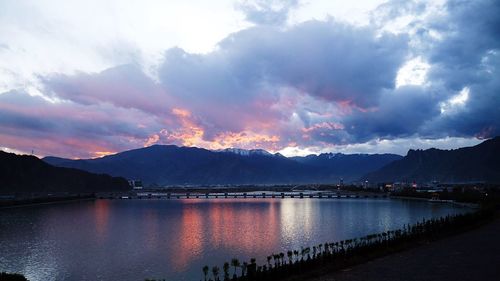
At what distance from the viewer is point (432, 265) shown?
24.7 metres

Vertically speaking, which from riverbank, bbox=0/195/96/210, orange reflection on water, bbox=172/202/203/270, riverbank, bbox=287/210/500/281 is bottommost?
orange reflection on water, bbox=172/202/203/270

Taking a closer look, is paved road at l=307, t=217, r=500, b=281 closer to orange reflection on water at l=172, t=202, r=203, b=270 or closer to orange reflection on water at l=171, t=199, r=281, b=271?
orange reflection on water at l=171, t=199, r=281, b=271

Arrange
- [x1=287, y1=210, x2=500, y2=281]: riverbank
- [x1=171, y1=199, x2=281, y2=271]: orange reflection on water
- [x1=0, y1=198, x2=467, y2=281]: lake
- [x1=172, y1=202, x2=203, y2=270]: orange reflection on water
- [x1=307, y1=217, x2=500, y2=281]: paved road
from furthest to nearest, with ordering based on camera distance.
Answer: [x1=171, y1=199, x2=281, y2=271]: orange reflection on water, [x1=172, y1=202, x2=203, y2=270]: orange reflection on water, [x1=0, y1=198, x2=467, y2=281]: lake, [x1=287, y1=210, x2=500, y2=281]: riverbank, [x1=307, y1=217, x2=500, y2=281]: paved road

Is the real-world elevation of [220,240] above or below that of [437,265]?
below

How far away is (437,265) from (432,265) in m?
0.28

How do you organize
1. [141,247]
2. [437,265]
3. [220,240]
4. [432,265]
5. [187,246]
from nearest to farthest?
[437,265] < [432,265] < [141,247] < [187,246] < [220,240]

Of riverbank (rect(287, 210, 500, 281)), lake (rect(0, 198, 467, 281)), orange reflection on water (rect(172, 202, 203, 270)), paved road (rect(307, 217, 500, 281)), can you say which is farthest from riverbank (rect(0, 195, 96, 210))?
paved road (rect(307, 217, 500, 281))

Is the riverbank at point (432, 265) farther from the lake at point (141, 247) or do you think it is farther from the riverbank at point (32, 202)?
the riverbank at point (32, 202)

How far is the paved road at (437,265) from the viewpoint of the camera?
71.6 feet

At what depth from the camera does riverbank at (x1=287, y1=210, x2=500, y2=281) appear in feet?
72.0

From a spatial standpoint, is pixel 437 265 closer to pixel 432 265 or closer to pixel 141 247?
pixel 432 265

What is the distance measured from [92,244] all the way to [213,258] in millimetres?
18535

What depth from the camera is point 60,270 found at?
116ft

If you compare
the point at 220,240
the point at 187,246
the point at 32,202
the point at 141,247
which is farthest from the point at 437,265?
the point at 32,202
